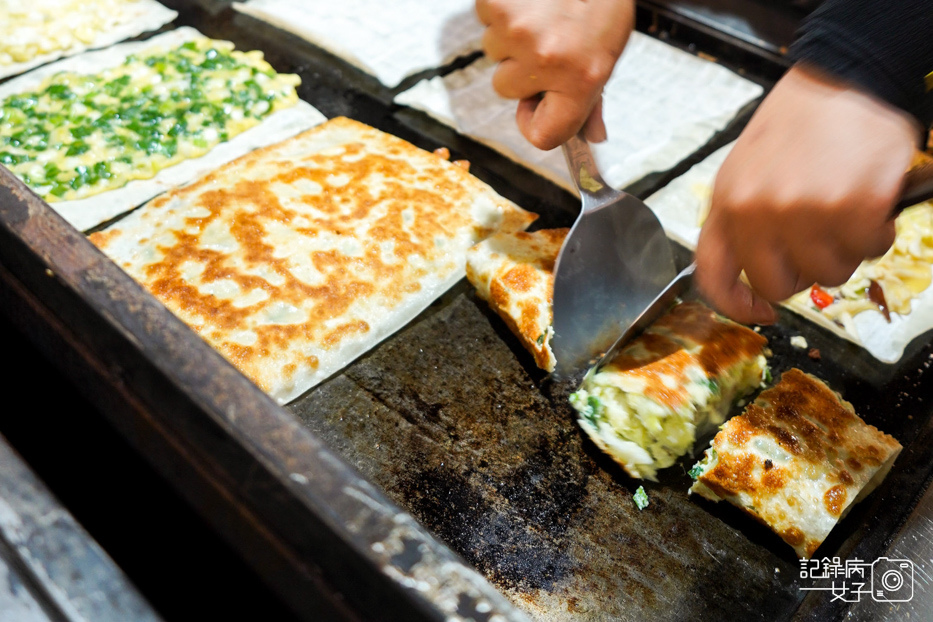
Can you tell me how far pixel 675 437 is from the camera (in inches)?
86.7

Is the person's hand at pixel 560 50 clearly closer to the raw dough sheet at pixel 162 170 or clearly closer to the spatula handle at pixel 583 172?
the spatula handle at pixel 583 172

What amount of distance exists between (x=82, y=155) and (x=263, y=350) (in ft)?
4.66

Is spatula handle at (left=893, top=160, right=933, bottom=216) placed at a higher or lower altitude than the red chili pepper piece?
higher

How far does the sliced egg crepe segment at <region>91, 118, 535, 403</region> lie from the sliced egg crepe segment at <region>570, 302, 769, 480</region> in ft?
2.54

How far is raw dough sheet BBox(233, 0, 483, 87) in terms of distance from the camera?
362 cm

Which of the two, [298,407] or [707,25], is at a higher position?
[707,25]

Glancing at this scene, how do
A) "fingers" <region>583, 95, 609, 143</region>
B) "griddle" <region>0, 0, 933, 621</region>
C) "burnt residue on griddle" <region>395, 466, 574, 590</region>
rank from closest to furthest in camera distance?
1. "griddle" <region>0, 0, 933, 621</region>
2. "burnt residue on griddle" <region>395, 466, 574, 590</region>
3. "fingers" <region>583, 95, 609, 143</region>

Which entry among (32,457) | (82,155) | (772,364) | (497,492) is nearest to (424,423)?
(497,492)

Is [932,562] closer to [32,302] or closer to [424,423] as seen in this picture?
[424,423]

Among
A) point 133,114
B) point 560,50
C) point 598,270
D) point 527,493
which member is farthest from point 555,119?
point 133,114

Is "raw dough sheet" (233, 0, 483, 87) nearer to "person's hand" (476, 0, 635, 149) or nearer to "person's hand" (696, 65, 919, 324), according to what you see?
"person's hand" (476, 0, 635, 149)

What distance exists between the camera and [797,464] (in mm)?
2080

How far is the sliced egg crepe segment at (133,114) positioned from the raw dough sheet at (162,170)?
0.04 m

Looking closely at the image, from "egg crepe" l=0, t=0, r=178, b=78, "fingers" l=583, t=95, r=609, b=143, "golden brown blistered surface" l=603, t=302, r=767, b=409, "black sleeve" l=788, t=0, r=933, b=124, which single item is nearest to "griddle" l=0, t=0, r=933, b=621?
"golden brown blistered surface" l=603, t=302, r=767, b=409
